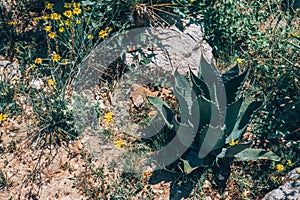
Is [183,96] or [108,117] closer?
[183,96]

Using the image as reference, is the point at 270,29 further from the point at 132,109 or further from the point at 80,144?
the point at 80,144

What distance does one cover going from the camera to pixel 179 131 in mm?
3912

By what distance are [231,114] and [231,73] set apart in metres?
0.43

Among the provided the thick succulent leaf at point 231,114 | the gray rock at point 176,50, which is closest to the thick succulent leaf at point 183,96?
the thick succulent leaf at point 231,114

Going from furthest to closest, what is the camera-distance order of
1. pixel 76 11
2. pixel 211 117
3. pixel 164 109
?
pixel 76 11 < pixel 164 109 < pixel 211 117

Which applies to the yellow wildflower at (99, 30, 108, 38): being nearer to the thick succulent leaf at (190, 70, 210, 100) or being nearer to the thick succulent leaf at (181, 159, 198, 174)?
the thick succulent leaf at (190, 70, 210, 100)

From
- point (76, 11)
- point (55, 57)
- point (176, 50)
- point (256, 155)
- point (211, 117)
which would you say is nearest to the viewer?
point (211, 117)

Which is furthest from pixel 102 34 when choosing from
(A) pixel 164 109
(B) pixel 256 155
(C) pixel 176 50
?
(B) pixel 256 155

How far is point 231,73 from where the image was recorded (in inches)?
160

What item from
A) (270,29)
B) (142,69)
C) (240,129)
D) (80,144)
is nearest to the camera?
(240,129)

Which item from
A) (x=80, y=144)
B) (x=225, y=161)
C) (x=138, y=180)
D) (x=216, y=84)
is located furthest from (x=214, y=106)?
(x=80, y=144)

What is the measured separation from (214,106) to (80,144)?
1376 mm

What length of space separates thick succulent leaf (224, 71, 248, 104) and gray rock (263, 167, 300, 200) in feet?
2.75

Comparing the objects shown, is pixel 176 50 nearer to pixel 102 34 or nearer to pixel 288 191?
pixel 102 34
